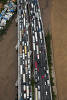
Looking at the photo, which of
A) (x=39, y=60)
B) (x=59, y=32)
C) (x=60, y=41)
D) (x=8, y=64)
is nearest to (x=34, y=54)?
(x=39, y=60)

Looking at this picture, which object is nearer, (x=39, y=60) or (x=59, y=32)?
(x=39, y=60)

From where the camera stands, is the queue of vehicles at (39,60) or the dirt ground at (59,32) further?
the dirt ground at (59,32)

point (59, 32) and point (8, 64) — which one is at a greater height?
point (59, 32)

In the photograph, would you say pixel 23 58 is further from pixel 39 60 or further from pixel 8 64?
pixel 8 64

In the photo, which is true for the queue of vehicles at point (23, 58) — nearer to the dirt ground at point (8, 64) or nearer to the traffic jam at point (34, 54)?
the traffic jam at point (34, 54)

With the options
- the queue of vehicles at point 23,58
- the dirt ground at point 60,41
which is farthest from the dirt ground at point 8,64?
the dirt ground at point 60,41

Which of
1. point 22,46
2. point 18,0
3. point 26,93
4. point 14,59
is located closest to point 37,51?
point 22,46
